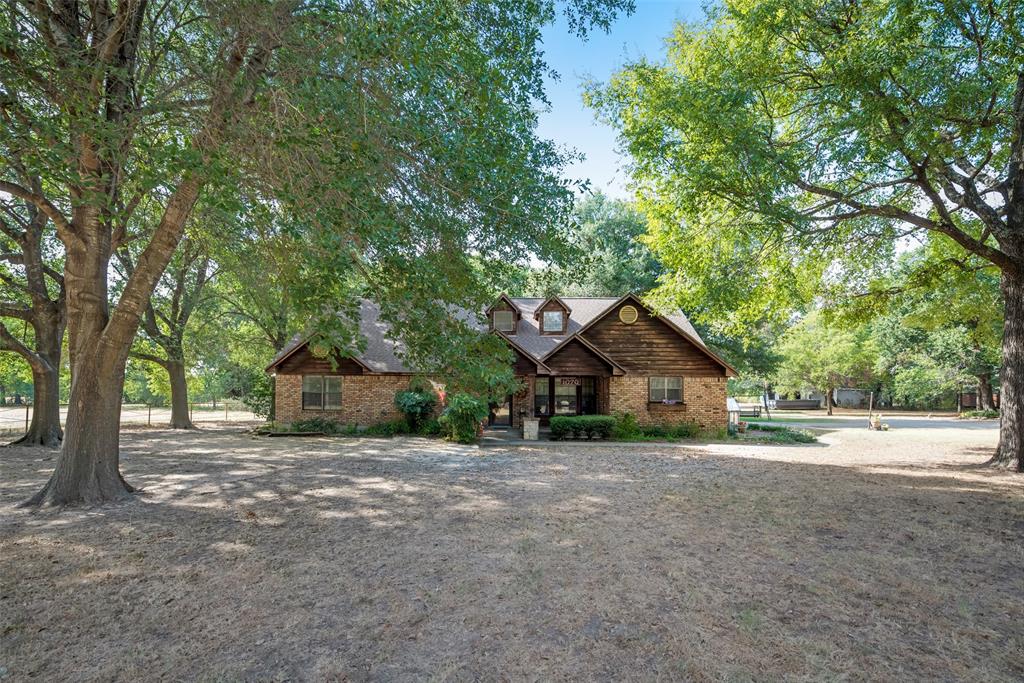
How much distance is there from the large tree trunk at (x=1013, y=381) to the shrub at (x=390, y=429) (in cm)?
1687

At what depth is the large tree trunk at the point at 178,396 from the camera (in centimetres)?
2288

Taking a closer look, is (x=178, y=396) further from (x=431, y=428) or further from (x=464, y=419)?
(x=464, y=419)

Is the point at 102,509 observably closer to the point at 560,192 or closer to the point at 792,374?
the point at 560,192

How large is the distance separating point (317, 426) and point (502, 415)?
7.61 m

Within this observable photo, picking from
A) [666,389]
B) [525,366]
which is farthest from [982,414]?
[525,366]

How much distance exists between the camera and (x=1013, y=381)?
36.7 ft

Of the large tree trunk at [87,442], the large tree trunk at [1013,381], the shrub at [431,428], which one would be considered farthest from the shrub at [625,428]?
the large tree trunk at [87,442]

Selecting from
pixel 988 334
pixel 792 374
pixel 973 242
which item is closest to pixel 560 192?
pixel 973 242

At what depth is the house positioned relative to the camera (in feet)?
65.2

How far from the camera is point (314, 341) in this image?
5.98m

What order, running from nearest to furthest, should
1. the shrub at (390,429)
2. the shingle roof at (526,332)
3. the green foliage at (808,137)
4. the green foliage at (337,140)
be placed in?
the green foliage at (337,140) → the green foliage at (808,137) → the shrub at (390,429) → the shingle roof at (526,332)

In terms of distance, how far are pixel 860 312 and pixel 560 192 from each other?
41.7ft

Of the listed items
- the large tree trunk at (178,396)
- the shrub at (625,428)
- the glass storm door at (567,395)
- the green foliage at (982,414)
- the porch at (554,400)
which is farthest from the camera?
the green foliage at (982,414)

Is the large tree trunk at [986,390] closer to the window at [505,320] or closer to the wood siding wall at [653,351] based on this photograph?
the wood siding wall at [653,351]
